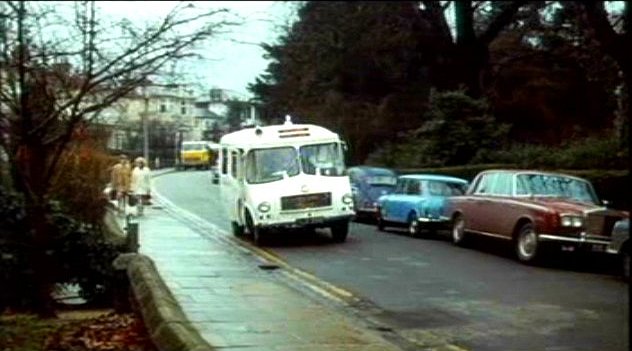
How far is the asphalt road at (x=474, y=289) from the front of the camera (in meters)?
12.4

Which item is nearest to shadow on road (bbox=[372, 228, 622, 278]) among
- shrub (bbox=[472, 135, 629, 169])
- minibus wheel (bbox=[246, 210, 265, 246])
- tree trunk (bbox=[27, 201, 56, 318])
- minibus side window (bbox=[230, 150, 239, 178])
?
minibus wheel (bbox=[246, 210, 265, 246])

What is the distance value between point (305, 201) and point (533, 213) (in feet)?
19.4

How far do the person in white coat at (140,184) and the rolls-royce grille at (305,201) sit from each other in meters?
8.60

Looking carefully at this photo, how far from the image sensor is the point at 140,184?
32031mm

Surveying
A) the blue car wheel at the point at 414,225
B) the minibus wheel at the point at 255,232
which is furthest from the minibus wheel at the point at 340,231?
the blue car wheel at the point at 414,225

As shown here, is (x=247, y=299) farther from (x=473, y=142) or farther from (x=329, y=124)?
(x=329, y=124)

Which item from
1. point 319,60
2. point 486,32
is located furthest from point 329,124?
point 486,32

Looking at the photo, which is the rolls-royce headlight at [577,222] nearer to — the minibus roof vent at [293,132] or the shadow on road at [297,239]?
the shadow on road at [297,239]

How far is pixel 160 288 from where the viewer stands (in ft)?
41.0

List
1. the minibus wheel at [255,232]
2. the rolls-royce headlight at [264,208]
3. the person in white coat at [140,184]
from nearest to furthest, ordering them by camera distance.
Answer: the rolls-royce headlight at [264,208]
the minibus wheel at [255,232]
the person in white coat at [140,184]

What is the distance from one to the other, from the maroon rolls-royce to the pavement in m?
4.22

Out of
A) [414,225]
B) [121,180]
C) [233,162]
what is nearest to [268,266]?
[233,162]

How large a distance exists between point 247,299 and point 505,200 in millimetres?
7404

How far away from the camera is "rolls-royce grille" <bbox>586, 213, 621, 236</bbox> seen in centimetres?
1844
